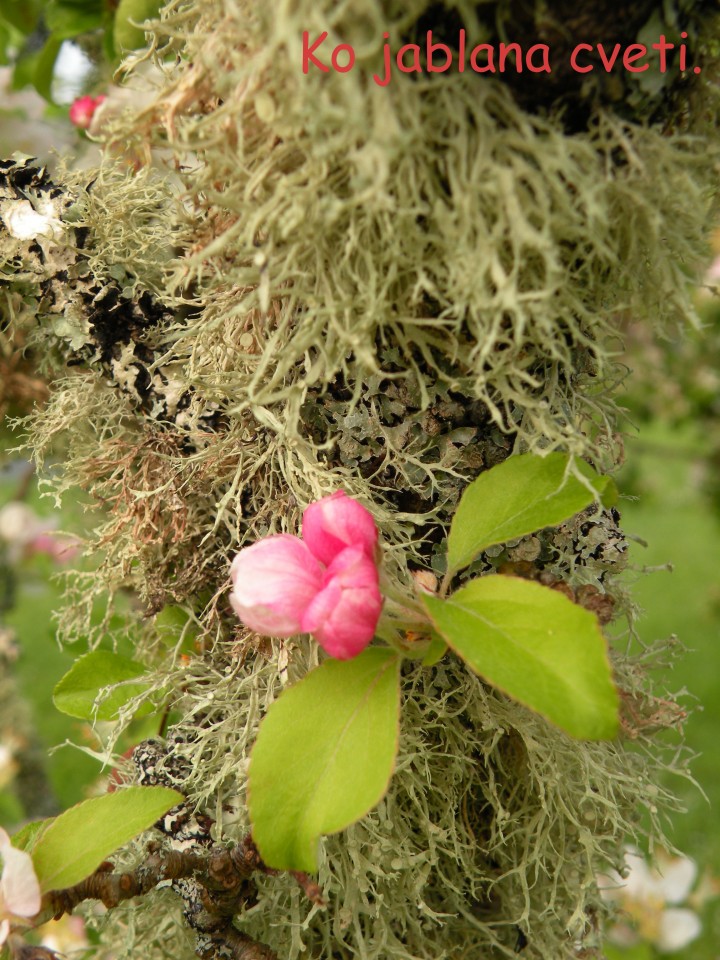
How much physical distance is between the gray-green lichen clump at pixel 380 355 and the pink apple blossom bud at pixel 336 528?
0.04 meters

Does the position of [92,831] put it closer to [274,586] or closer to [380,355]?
[274,586]

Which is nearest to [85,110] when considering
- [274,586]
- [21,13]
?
[21,13]

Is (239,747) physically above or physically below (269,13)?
below

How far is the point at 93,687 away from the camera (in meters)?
0.61

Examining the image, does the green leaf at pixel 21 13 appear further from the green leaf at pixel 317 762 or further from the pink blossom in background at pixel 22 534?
the pink blossom in background at pixel 22 534

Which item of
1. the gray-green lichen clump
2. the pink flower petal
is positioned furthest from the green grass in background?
the pink flower petal

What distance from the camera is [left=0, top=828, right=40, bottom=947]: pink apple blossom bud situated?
450 mm

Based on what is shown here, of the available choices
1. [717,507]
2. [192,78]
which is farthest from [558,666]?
[717,507]

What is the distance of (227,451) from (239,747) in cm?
20

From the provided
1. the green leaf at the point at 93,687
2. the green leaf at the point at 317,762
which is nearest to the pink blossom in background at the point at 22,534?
the green leaf at the point at 93,687

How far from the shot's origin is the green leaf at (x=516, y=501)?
436mm

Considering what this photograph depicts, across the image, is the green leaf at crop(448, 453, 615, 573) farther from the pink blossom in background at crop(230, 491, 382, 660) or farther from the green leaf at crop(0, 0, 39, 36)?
the green leaf at crop(0, 0, 39, 36)

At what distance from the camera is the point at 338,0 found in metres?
0.35

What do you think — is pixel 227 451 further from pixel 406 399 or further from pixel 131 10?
pixel 131 10
